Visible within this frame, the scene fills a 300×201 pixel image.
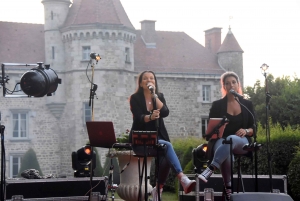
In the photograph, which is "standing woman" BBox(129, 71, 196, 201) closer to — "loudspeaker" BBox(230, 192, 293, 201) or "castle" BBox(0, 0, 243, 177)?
"loudspeaker" BBox(230, 192, 293, 201)

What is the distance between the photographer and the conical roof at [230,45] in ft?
158

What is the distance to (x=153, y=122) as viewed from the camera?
8.58 meters

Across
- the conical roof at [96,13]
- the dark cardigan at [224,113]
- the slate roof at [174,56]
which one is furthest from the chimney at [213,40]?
the dark cardigan at [224,113]

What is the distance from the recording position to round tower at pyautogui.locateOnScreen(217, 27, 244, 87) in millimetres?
47844

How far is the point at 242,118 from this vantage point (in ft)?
29.0

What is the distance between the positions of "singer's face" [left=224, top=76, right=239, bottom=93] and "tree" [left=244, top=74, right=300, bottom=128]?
33126 millimetres

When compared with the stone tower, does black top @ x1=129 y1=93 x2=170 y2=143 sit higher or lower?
lower

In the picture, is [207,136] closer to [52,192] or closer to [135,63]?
[52,192]

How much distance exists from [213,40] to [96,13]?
11.4 m

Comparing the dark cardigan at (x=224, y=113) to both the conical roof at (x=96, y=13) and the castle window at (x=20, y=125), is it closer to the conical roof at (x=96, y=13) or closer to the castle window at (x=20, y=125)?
the conical roof at (x=96, y=13)

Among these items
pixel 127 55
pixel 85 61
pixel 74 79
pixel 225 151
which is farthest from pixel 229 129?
pixel 127 55

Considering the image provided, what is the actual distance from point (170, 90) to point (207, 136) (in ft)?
121

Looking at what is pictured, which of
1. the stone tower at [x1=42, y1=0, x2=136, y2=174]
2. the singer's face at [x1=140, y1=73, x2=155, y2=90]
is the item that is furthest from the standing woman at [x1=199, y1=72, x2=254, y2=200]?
the stone tower at [x1=42, y1=0, x2=136, y2=174]

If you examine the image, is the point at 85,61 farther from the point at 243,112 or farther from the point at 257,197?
the point at 257,197
